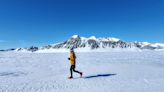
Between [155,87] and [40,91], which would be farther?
[155,87]

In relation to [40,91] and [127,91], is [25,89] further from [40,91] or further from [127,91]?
[127,91]

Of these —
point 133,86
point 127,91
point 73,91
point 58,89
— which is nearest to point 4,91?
point 58,89

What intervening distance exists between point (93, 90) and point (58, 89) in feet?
5.26

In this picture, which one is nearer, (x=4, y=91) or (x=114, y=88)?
(x=4, y=91)

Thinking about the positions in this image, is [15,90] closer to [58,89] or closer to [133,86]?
[58,89]

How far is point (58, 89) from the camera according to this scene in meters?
8.84

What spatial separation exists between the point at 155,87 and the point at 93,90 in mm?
3008

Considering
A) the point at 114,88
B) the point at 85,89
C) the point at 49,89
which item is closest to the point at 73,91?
the point at 85,89

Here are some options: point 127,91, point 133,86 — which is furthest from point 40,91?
point 133,86

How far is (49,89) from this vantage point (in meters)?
8.82

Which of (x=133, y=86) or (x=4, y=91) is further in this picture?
(x=133, y=86)

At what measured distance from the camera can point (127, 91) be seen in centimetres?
838

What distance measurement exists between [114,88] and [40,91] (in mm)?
3349

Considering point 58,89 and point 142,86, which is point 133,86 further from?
point 58,89
